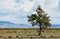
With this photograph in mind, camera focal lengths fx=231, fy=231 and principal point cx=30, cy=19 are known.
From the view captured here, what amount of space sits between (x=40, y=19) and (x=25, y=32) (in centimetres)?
317

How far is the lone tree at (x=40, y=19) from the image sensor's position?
30.5 meters

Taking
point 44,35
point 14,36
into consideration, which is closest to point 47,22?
point 44,35

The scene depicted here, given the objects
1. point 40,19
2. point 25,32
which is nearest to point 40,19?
point 40,19

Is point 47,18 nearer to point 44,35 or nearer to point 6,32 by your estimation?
point 44,35

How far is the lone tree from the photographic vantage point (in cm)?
3055

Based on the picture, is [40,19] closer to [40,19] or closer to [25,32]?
[40,19]

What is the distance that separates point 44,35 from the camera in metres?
28.9

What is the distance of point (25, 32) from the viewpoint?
29375mm

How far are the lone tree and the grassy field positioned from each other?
112 cm

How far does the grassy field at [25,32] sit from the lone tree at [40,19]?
1.12m

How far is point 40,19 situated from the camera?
102ft

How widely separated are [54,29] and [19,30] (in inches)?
177

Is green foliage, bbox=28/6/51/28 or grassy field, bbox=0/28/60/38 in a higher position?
green foliage, bbox=28/6/51/28

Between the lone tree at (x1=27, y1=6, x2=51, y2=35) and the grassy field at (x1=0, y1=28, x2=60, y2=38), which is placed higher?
the lone tree at (x1=27, y1=6, x2=51, y2=35)
